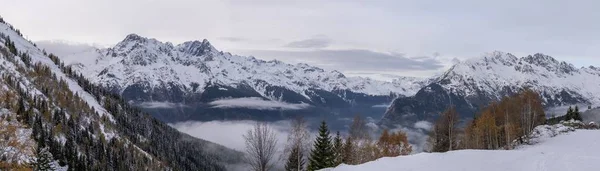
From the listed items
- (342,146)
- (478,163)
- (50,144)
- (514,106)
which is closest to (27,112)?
(50,144)

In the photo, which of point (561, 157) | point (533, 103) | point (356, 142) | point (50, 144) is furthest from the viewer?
point (50, 144)

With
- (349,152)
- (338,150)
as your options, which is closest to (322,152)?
(338,150)

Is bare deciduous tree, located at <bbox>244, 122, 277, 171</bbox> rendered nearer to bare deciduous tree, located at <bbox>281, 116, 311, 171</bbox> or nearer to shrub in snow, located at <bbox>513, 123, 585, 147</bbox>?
bare deciduous tree, located at <bbox>281, 116, 311, 171</bbox>

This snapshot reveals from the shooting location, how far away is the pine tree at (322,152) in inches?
2594

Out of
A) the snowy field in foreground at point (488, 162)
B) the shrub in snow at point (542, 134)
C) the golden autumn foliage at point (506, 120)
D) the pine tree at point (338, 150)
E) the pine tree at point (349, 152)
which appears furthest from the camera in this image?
the golden autumn foliage at point (506, 120)

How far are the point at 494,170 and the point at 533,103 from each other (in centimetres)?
4867

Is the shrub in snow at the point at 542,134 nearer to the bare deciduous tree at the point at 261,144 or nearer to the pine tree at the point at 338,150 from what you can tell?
the pine tree at the point at 338,150

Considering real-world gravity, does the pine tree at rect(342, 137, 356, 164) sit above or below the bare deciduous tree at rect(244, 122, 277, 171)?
below

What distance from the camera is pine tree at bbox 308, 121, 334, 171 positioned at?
216ft

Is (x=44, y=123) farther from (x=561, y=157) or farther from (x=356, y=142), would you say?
(x=561, y=157)

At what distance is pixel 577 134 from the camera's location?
252 ft

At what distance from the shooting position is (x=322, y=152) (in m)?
66.3

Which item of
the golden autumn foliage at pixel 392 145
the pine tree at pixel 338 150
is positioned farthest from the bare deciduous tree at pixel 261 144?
the golden autumn foliage at pixel 392 145

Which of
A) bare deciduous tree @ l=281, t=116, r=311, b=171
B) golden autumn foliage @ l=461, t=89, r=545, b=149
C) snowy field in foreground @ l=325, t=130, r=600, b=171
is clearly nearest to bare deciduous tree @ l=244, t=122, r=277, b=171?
bare deciduous tree @ l=281, t=116, r=311, b=171
